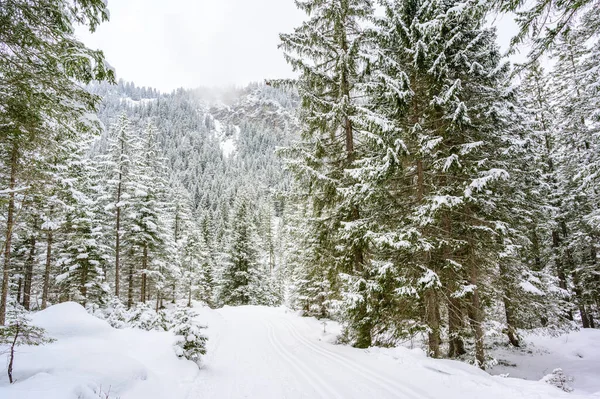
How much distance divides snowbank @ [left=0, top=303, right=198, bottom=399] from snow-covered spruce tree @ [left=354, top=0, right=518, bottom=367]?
6.53 metres

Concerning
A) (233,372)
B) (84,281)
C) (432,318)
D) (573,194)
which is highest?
(573,194)

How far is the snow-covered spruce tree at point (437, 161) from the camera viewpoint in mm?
8859

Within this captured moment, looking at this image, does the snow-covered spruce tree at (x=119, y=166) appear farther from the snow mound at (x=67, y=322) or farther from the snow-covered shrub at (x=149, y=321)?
the snow mound at (x=67, y=322)

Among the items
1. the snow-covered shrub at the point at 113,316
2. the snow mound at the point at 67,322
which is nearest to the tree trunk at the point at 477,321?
the snow mound at the point at 67,322

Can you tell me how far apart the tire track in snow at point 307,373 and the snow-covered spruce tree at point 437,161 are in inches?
129

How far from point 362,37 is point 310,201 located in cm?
727

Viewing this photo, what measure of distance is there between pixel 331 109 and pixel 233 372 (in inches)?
401

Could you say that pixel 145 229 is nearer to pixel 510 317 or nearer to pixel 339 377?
pixel 339 377

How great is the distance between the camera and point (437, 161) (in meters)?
9.15

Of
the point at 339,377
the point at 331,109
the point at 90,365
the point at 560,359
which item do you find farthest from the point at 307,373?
the point at 560,359

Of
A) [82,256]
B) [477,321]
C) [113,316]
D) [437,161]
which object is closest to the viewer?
[437,161]

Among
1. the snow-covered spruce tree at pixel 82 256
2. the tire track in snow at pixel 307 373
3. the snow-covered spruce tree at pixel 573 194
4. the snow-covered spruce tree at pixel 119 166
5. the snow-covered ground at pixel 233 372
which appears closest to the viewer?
the snow-covered ground at pixel 233 372

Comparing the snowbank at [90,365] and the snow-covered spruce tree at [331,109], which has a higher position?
the snow-covered spruce tree at [331,109]

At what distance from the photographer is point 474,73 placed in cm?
1023
